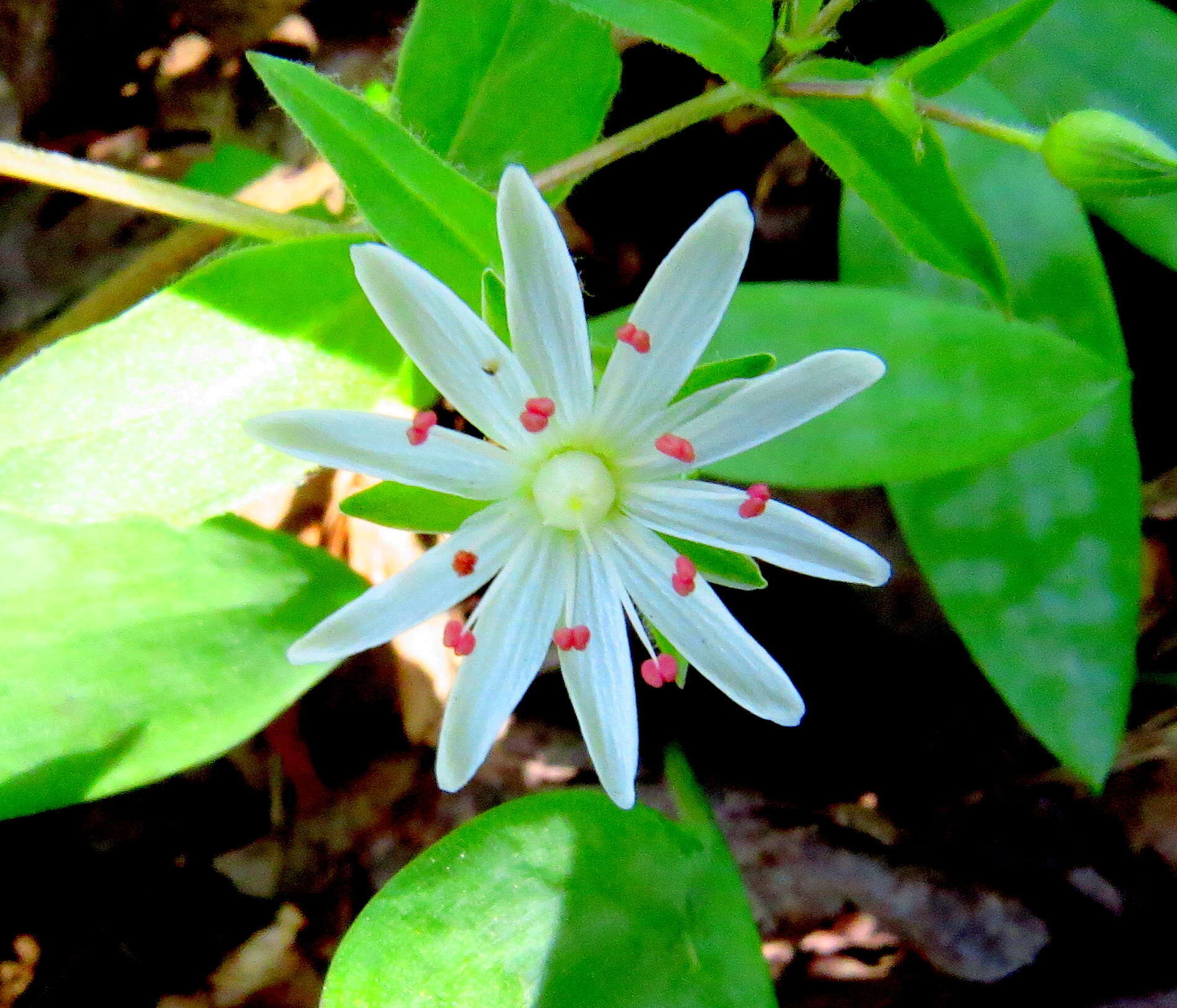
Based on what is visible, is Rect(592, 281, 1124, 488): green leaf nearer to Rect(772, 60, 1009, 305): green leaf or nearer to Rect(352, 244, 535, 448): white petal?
Rect(772, 60, 1009, 305): green leaf

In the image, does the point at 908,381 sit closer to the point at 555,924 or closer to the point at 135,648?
the point at 555,924

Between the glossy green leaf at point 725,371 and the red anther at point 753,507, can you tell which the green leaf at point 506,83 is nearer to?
the glossy green leaf at point 725,371

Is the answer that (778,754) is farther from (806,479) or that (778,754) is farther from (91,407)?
(91,407)

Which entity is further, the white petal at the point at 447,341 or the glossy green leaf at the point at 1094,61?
the glossy green leaf at the point at 1094,61

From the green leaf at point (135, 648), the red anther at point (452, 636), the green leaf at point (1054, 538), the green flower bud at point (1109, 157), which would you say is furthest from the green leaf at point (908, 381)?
the green leaf at point (135, 648)

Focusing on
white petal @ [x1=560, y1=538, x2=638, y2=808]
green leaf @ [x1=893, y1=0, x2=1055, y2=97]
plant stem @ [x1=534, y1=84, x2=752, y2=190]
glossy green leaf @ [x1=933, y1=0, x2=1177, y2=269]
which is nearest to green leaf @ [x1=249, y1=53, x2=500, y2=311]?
plant stem @ [x1=534, y1=84, x2=752, y2=190]

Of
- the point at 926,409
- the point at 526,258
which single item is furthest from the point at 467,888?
the point at 926,409
